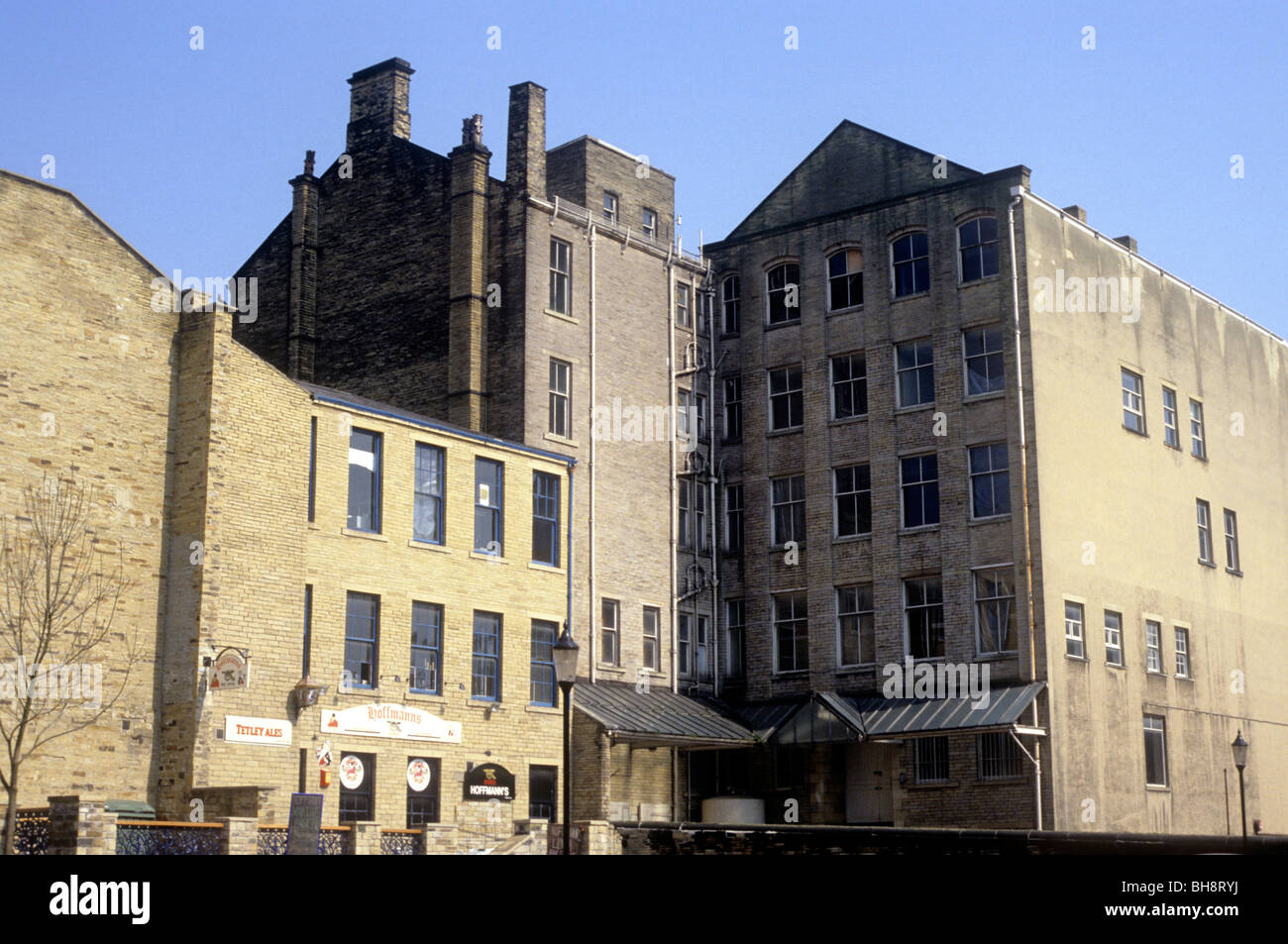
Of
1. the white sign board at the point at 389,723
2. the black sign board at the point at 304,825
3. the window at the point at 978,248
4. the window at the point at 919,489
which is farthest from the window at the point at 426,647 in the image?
the window at the point at 978,248

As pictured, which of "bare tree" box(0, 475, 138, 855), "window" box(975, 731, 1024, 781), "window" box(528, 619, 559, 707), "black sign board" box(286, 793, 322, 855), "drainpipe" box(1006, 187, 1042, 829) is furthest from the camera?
"window" box(975, 731, 1024, 781)

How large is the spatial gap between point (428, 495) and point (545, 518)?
3.65 meters

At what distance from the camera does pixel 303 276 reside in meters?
43.1

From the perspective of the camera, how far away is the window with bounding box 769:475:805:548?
42.8 metres

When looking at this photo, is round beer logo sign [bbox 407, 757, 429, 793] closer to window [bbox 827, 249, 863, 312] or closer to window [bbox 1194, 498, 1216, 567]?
window [bbox 827, 249, 863, 312]

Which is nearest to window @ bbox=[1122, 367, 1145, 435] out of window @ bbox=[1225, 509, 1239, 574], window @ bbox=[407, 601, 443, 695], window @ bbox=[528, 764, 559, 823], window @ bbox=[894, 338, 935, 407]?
window @ bbox=[1225, 509, 1239, 574]

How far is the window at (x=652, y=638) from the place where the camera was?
4050 centimetres

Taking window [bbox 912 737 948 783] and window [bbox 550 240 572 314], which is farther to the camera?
window [bbox 550 240 572 314]

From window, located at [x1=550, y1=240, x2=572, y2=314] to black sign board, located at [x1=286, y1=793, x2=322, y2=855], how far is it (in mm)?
20024

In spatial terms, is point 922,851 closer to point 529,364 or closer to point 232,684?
point 232,684

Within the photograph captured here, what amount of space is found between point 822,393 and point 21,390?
22.3m

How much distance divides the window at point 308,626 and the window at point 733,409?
17349 millimetres

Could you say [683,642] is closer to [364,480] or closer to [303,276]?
[364,480]
